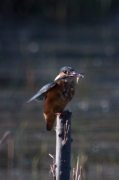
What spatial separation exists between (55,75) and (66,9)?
6186mm

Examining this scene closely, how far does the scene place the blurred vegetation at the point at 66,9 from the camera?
47.2 ft

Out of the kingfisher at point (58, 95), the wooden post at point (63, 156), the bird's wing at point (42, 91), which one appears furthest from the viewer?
the kingfisher at point (58, 95)

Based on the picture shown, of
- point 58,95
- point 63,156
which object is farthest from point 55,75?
point 63,156

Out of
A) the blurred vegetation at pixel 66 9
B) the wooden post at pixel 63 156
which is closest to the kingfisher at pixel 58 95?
the wooden post at pixel 63 156

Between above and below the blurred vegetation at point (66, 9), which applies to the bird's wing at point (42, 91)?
below

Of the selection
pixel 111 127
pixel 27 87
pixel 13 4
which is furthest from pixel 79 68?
pixel 13 4

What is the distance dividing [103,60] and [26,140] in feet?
14.2

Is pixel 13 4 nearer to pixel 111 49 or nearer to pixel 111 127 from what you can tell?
pixel 111 49

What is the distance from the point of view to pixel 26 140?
Result: 648 cm

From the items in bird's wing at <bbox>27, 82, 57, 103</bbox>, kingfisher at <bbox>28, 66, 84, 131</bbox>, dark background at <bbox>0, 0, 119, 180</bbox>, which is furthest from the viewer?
dark background at <bbox>0, 0, 119, 180</bbox>

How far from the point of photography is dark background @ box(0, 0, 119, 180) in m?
5.98

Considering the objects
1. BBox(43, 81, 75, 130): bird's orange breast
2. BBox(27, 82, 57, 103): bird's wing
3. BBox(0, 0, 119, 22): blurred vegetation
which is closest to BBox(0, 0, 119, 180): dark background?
BBox(0, 0, 119, 22): blurred vegetation

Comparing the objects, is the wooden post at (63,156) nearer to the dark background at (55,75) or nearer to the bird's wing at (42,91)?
the dark background at (55,75)

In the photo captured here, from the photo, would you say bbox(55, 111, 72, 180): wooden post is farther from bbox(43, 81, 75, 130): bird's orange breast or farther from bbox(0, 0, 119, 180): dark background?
bbox(43, 81, 75, 130): bird's orange breast
